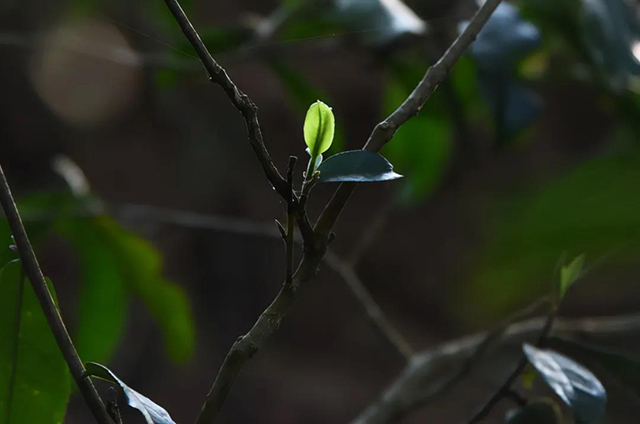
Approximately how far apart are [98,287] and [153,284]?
0.21 ft

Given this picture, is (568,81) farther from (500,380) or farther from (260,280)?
(260,280)

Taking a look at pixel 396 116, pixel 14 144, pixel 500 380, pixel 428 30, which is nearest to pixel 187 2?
pixel 428 30

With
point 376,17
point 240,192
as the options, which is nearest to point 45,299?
point 376,17

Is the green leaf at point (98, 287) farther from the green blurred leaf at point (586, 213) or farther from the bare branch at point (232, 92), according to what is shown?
the bare branch at point (232, 92)

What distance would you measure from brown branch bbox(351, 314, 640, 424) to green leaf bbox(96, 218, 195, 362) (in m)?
0.24

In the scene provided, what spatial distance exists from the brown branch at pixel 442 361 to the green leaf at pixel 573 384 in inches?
10.1

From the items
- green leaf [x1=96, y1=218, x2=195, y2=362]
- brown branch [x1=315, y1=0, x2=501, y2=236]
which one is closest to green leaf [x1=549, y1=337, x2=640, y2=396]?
brown branch [x1=315, y1=0, x2=501, y2=236]

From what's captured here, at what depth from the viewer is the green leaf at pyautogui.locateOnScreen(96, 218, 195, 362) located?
2.89 feet

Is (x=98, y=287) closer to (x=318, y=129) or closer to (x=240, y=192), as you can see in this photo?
(x=318, y=129)

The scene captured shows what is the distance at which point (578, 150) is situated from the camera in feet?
8.51

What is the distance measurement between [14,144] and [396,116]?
2.25 m

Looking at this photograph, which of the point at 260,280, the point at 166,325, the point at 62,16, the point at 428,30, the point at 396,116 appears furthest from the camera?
the point at 260,280

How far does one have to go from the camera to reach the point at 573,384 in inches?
18.3

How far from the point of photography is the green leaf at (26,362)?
0.44 m
